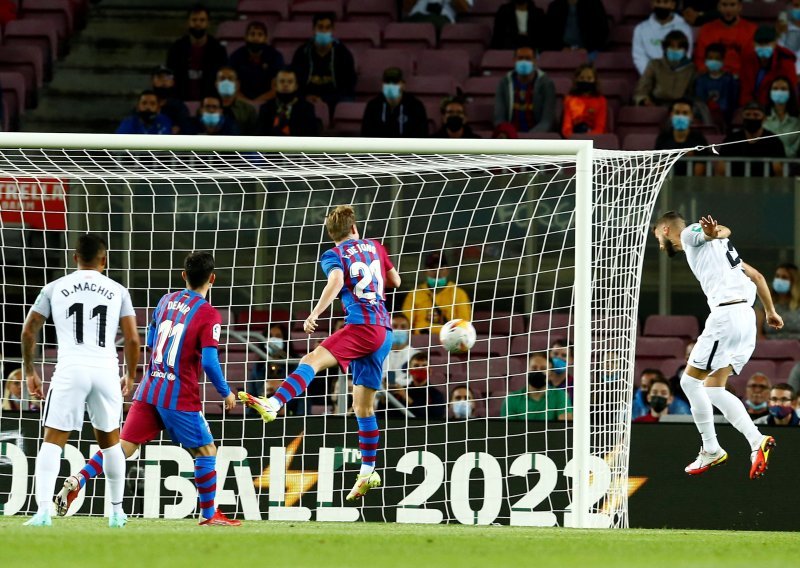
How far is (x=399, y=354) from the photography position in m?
12.3

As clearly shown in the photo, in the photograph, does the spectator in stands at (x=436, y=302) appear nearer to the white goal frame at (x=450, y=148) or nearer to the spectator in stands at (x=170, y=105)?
the white goal frame at (x=450, y=148)

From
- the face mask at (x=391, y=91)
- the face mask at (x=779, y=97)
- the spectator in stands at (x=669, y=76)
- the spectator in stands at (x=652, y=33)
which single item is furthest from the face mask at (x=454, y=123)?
A: the face mask at (x=779, y=97)

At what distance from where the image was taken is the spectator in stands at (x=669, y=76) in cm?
1554

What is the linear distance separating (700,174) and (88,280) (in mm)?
7329

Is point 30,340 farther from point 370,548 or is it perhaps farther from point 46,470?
point 370,548

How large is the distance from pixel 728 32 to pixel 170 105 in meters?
5.95

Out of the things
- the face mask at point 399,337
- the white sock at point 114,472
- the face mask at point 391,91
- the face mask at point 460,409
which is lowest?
the white sock at point 114,472

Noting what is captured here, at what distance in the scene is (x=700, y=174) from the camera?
14.0 meters

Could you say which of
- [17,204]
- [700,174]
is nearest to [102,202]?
[17,204]

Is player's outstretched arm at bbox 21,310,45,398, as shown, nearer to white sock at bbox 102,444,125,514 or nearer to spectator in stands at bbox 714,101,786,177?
white sock at bbox 102,444,125,514

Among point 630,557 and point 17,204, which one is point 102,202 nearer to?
point 17,204

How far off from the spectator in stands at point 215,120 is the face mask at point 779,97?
5333 mm

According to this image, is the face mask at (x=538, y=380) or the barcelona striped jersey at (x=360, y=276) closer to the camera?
the barcelona striped jersey at (x=360, y=276)

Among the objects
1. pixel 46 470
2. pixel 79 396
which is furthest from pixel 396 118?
pixel 46 470
